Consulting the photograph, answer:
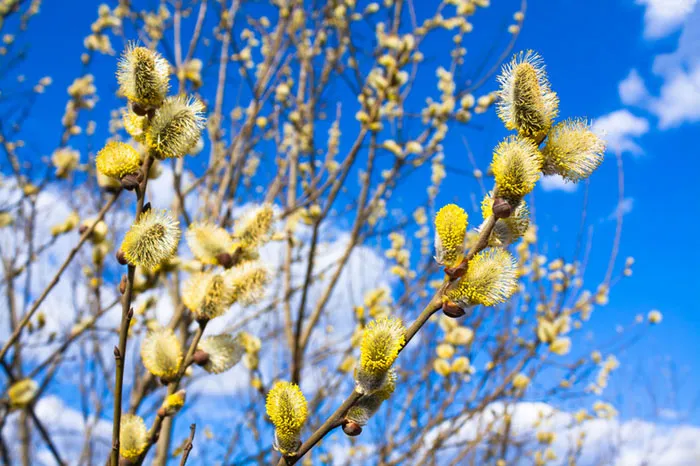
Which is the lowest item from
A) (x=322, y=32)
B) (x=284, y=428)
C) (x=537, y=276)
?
(x=284, y=428)

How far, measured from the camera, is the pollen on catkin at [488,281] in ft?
2.64

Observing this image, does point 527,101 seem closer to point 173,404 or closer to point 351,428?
point 351,428

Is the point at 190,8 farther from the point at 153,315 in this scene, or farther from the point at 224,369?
the point at 224,369

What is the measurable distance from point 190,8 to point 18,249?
2423mm

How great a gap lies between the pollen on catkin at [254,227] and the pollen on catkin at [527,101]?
2.13 ft

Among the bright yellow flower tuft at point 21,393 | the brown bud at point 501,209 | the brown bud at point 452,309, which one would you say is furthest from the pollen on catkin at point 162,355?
the bright yellow flower tuft at point 21,393

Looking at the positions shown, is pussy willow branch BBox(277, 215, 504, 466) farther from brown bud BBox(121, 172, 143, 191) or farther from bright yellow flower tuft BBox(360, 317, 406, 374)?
brown bud BBox(121, 172, 143, 191)

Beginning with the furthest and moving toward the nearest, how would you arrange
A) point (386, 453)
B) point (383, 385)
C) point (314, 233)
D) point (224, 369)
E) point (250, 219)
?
point (386, 453) < point (314, 233) < point (250, 219) < point (224, 369) < point (383, 385)

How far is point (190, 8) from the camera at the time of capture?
449 cm

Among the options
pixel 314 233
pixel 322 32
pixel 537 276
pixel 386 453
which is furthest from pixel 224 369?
pixel 537 276

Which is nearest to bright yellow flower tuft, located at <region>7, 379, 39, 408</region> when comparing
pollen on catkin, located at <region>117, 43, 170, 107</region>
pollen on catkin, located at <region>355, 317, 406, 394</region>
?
pollen on catkin, located at <region>117, 43, 170, 107</region>

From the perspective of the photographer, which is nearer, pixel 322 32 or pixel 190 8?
pixel 322 32

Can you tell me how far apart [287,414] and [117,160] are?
21.8 inches

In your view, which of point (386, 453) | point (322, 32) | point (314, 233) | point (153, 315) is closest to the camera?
point (314, 233)
